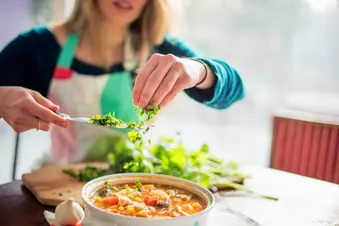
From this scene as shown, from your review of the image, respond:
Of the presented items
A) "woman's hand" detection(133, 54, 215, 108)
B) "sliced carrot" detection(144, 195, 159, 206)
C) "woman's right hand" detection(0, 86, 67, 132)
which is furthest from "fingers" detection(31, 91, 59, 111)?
"sliced carrot" detection(144, 195, 159, 206)

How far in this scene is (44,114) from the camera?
34.4 inches

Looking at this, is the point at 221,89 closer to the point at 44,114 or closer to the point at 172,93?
the point at 172,93

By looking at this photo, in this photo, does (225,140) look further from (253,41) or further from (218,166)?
(218,166)

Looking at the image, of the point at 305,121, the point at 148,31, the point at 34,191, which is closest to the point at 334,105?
the point at 305,121

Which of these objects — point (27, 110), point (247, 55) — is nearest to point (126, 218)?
point (27, 110)

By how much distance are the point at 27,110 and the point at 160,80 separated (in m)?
0.29

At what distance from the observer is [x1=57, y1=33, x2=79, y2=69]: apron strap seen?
1.50m

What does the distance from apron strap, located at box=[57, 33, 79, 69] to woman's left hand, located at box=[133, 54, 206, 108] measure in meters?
0.66

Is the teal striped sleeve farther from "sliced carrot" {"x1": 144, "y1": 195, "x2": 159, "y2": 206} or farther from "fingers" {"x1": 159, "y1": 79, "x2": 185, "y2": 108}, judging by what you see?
"sliced carrot" {"x1": 144, "y1": 195, "x2": 159, "y2": 206}

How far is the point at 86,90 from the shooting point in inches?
59.9

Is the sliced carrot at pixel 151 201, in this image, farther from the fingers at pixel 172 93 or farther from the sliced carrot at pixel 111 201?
the fingers at pixel 172 93

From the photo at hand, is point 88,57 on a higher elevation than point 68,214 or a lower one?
higher

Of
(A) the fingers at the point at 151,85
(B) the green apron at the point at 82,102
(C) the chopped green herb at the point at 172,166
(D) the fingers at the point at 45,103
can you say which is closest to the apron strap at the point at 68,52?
(B) the green apron at the point at 82,102

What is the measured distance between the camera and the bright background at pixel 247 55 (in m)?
2.06
